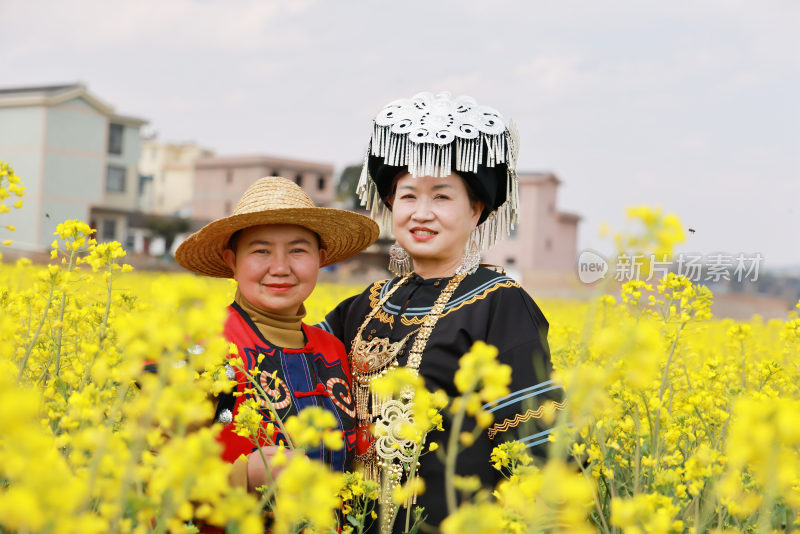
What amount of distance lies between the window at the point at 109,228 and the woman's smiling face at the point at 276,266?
28110 mm

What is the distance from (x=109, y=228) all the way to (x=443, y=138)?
93.5 feet

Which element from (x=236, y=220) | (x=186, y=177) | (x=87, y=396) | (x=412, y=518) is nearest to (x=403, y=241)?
(x=236, y=220)

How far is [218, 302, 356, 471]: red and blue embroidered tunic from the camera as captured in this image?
2008 millimetres

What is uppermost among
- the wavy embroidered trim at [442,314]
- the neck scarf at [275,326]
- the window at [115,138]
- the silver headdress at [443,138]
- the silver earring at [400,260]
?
the window at [115,138]

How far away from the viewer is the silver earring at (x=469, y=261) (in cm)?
251

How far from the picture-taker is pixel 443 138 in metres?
2.39

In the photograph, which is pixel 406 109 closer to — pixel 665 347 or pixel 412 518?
pixel 665 347

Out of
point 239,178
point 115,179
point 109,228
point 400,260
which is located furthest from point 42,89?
point 400,260

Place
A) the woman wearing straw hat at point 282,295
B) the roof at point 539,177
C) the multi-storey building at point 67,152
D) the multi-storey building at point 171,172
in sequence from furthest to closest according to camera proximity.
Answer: the multi-storey building at point 171,172
the roof at point 539,177
the multi-storey building at point 67,152
the woman wearing straw hat at point 282,295

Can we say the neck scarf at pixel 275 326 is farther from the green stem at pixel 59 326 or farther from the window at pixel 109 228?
the window at pixel 109 228

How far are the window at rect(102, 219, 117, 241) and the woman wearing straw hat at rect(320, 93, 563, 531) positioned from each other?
2793 cm

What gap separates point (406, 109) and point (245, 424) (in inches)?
51.6

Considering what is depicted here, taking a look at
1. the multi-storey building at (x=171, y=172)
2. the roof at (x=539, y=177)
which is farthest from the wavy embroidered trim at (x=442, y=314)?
the multi-storey building at (x=171, y=172)

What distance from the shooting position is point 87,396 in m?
1.19
